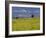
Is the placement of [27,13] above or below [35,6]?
below

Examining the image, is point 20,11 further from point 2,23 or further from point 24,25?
point 2,23

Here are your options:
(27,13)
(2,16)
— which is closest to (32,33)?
(27,13)

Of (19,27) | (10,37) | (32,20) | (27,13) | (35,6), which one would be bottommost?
(10,37)

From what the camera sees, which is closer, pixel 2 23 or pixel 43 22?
pixel 2 23

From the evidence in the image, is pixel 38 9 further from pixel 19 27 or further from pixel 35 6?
pixel 19 27

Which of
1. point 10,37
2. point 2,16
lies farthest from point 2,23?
point 10,37
